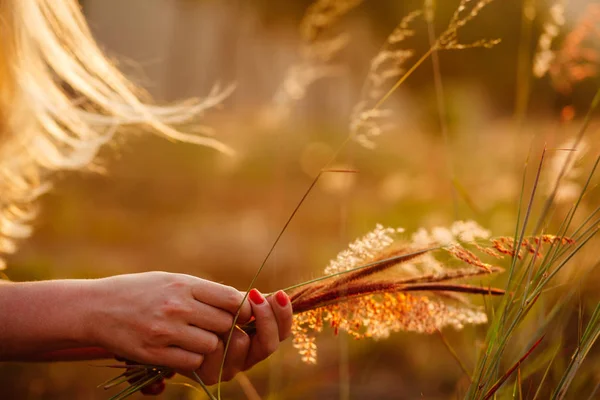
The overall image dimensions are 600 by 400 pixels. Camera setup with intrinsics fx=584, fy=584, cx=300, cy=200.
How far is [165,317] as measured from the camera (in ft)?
2.38

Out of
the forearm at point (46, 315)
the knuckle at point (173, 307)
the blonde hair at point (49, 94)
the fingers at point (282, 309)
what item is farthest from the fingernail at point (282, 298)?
the blonde hair at point (49, 94)

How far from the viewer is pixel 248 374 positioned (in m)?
2.02

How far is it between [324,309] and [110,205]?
5583 mm

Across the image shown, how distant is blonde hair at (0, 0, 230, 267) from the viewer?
1.32 m

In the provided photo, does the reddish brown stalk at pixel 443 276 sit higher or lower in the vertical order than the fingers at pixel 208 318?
lower

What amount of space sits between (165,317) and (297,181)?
598cm

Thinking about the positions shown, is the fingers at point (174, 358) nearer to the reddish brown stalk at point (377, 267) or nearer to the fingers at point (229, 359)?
the fingers at point (229, 359)

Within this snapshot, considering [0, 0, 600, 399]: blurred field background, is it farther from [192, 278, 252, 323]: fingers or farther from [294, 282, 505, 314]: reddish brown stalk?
[192, 278, 252, 323]: fingers

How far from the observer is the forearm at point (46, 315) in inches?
30.0

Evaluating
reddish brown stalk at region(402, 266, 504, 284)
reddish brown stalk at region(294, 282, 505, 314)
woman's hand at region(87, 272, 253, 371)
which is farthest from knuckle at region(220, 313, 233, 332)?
reddish brown stalk at region(402, 266, 504, 284)

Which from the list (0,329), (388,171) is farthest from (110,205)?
(0,329)

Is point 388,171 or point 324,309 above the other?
point 388,171

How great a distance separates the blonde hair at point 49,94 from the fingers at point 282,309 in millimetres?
535

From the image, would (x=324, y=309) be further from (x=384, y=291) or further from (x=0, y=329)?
(x=0, y=329)
